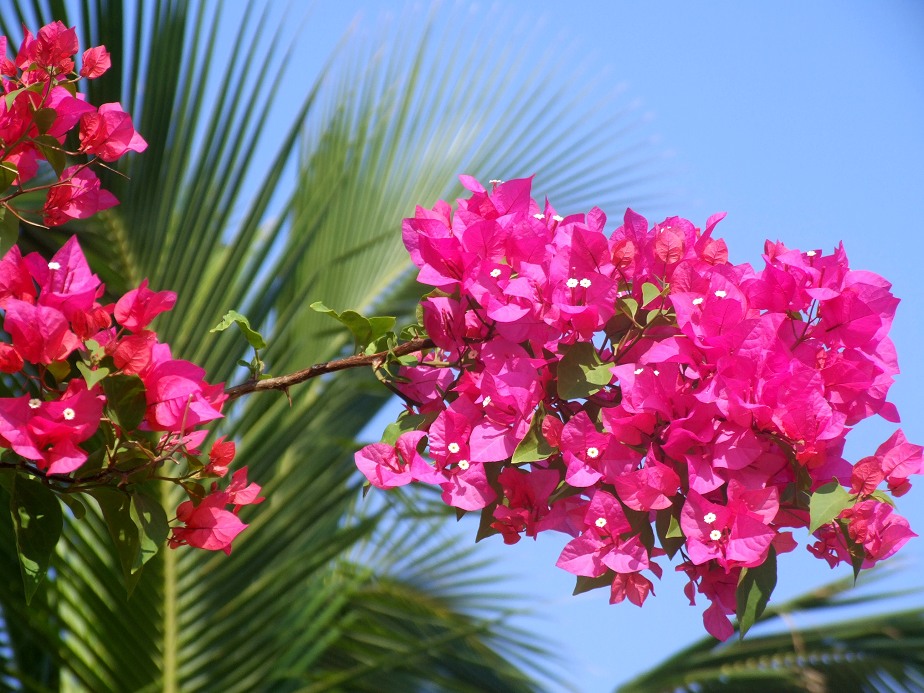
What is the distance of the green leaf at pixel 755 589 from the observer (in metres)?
0.65

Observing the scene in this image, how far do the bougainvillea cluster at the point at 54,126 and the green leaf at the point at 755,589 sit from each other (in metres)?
0.59

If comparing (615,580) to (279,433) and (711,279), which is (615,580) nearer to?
(711,279)

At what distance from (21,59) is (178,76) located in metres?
0.84

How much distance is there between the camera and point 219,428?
5.37ft

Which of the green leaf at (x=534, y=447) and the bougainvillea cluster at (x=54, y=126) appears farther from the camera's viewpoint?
the bougainvillea cluster at (x=54, y=126)

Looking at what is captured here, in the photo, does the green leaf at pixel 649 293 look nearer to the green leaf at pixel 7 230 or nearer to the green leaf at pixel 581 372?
the green leaf at pixel 581 372

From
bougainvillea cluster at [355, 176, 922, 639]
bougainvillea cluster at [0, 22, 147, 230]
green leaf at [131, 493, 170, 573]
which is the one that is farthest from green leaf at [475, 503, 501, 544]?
bougainvillea cluster at [0, 22, 147, 230]

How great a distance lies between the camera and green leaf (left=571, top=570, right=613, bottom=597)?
68cm

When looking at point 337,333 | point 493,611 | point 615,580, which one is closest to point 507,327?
point 615,580

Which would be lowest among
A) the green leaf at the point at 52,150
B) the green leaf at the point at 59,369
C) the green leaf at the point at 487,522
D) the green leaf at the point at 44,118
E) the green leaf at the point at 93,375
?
the green leaf at the point at 487,522

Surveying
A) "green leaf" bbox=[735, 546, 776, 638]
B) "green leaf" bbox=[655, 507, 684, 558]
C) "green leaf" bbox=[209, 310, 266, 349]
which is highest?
"green leaf" bbox=[209, 310, 266, 349]

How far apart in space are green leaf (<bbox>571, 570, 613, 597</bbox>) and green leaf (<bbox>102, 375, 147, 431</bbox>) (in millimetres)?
317

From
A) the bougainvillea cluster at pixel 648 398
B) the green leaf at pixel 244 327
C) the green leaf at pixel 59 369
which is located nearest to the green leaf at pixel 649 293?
the bougainvillea cluster at pixel 648 398

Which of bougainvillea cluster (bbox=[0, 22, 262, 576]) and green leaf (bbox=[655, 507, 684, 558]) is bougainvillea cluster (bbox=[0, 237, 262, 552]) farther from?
green leaf (bbox=[655, 507, 684, 558])
